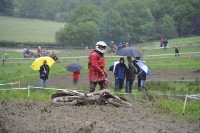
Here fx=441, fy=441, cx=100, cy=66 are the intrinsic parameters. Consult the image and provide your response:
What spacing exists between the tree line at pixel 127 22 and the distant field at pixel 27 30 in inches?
61.7

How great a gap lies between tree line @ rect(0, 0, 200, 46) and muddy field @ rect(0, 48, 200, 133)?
164 ft

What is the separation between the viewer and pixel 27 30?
78.7m

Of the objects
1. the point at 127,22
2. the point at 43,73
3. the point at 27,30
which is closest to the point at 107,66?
the point at 43,73

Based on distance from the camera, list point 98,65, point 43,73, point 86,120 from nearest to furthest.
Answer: point 86,120, point 98,65, point 43,73

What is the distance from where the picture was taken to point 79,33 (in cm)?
7338

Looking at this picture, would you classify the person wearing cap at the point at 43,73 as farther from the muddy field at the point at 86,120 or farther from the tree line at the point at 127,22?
the tree line at the point at 127,22

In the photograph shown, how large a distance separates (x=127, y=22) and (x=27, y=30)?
18282 mm

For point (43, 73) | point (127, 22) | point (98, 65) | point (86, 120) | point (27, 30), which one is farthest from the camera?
point (27, 30)

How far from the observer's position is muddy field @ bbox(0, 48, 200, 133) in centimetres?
937

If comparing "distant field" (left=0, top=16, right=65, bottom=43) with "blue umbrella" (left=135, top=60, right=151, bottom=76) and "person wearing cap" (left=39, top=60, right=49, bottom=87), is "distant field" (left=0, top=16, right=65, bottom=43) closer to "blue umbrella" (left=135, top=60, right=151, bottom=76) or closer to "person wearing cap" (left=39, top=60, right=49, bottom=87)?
"person wearing cap" (left=39, top=60, right=49, bottom=87)

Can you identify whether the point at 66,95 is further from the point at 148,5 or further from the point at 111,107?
the point at 148,5

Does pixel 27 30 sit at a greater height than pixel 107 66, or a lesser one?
greater

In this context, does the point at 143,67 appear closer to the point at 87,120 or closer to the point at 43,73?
the point at 43,73

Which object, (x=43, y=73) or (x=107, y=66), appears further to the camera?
(x=107, y=66)
